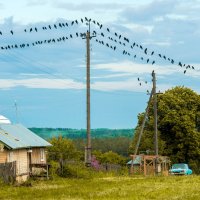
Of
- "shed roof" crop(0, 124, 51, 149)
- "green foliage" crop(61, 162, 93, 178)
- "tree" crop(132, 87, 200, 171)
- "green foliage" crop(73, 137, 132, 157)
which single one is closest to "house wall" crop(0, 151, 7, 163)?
"shed roof" crop(0, 124, 51, 149)

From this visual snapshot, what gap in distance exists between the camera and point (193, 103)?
8188 cm

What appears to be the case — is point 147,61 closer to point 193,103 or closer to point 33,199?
point 33,199

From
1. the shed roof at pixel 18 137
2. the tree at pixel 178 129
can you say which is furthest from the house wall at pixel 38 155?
the tree at pixel 178 129

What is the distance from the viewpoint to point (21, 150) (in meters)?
49.5

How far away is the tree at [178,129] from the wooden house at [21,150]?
2718 cm

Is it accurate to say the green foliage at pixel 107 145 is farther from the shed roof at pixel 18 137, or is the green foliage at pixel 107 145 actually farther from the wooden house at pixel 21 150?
the wooden house at pixel 21 150

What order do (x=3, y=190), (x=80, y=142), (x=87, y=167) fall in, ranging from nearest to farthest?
(x=3, y=190)
(x=87, y=167)
(x=80, y=142)

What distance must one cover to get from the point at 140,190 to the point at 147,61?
15926mm

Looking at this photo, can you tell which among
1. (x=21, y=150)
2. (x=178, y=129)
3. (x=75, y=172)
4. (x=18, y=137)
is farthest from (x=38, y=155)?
(x=178, y=129)

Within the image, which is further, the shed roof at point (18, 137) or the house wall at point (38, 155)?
the house wall at point (38, 155)

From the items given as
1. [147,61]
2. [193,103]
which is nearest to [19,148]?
[147,61]

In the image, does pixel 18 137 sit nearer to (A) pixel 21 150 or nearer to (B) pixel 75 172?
(A) pixel 21 150

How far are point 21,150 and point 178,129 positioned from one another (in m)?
33.3

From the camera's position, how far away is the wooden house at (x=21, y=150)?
46.4 m
